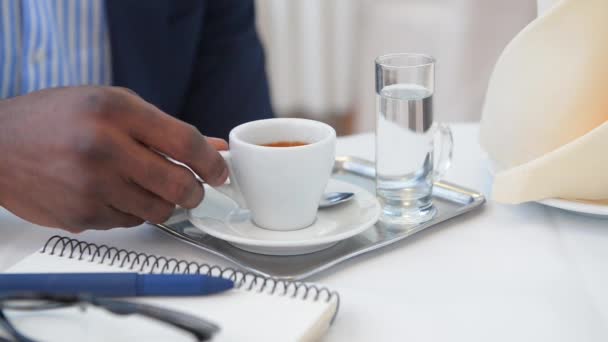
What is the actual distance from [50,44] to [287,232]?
62 cm

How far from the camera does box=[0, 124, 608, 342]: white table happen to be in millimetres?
502

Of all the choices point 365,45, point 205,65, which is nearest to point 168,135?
point 205,65

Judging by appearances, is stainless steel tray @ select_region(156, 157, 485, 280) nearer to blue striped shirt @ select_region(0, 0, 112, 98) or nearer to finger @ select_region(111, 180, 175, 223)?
finger @ select_region(111, 180, 175, 223)

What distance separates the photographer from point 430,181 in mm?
680

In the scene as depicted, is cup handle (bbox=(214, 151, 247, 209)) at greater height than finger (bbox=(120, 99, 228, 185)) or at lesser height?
lesser

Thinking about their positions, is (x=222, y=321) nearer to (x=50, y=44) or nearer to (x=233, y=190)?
(x=233, y=190)

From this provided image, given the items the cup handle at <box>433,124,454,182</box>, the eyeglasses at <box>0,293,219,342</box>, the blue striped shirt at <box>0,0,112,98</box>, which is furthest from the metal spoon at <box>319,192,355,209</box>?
the blue striped shirt at <box>0,0,112,98</box>

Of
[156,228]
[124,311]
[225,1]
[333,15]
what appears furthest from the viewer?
[333,15]

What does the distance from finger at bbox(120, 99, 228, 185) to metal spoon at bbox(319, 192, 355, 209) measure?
0.13 m

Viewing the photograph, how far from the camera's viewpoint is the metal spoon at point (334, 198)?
2.19 feet

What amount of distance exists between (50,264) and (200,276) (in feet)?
0.41

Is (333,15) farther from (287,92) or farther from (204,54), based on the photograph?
(204,54)

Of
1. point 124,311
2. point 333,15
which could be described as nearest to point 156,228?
point 124,311

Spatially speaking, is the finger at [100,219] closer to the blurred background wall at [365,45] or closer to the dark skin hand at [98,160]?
the dark skin hand at [98,160]
